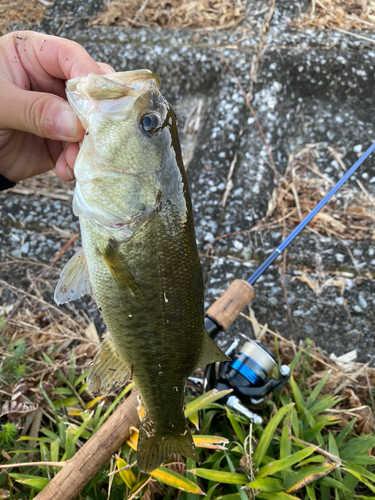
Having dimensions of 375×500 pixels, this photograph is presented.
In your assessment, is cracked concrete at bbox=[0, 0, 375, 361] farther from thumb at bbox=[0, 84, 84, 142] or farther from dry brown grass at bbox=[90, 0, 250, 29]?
thumb at bbox=[0, 84, 84, 142]

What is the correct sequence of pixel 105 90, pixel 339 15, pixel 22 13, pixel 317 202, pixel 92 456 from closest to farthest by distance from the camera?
pixel 105 90 → pixel 92 456 → pixel 317 202 → pixel 339 15 → pixel 22 13

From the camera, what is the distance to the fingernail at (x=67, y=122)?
1.70 meters

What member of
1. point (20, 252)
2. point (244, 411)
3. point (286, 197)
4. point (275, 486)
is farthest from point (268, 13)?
point (275, 486)

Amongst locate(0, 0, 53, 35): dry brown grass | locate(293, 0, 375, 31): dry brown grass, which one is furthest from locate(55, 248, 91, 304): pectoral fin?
locate(0, 0, 53, 35): dry brown grass

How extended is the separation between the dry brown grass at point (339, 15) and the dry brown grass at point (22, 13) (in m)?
2.97

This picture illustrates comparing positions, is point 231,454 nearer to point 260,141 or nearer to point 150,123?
point 150,123

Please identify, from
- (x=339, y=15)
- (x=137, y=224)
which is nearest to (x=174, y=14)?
(x=339, y=15)

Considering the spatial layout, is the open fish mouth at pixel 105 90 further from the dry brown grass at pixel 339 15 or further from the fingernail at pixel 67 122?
the dry brown grass at pixel 339 15

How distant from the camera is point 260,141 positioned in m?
3.68

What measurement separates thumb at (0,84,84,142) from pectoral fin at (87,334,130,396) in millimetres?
943

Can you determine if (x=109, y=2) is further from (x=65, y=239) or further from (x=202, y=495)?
(x=202, y=495)

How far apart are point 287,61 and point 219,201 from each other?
1607 millimetres

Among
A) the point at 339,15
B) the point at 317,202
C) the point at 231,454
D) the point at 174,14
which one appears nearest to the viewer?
the point at 231,454

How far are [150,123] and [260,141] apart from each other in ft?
7.78
